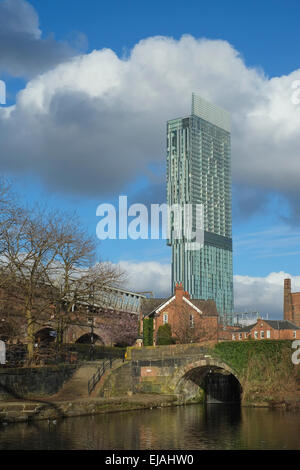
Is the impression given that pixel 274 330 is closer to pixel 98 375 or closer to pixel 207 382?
pixel 207 382

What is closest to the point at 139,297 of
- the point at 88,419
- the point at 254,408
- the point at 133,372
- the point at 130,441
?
the point at 133,372

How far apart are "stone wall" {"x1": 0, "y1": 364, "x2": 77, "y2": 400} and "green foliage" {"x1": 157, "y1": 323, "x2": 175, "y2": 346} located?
77.2 feet

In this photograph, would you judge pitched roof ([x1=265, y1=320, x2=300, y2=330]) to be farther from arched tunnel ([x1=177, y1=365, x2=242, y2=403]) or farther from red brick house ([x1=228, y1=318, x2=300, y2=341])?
arched tunnel ([x1=177, y1=365, x2=242, y2=403])

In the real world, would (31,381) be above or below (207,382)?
above

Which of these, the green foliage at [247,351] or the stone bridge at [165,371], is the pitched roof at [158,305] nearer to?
the stone bridge at [165,371]

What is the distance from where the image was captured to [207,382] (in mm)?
48969

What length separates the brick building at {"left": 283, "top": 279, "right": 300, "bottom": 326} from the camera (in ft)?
358

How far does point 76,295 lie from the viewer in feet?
139

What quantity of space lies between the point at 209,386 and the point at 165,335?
16.8 m

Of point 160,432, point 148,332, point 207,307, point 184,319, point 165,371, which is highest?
point 207,307

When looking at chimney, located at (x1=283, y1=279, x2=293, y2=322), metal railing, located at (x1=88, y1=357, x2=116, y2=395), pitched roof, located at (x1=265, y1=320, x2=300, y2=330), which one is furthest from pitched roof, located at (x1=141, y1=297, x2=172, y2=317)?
chimney, located at (x1=283, y1=279, x2=293, y2=322)

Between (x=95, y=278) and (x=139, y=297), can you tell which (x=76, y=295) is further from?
(x=139, y=297)

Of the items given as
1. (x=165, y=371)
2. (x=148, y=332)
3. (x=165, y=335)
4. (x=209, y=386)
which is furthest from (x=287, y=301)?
(x=165, y=371)
